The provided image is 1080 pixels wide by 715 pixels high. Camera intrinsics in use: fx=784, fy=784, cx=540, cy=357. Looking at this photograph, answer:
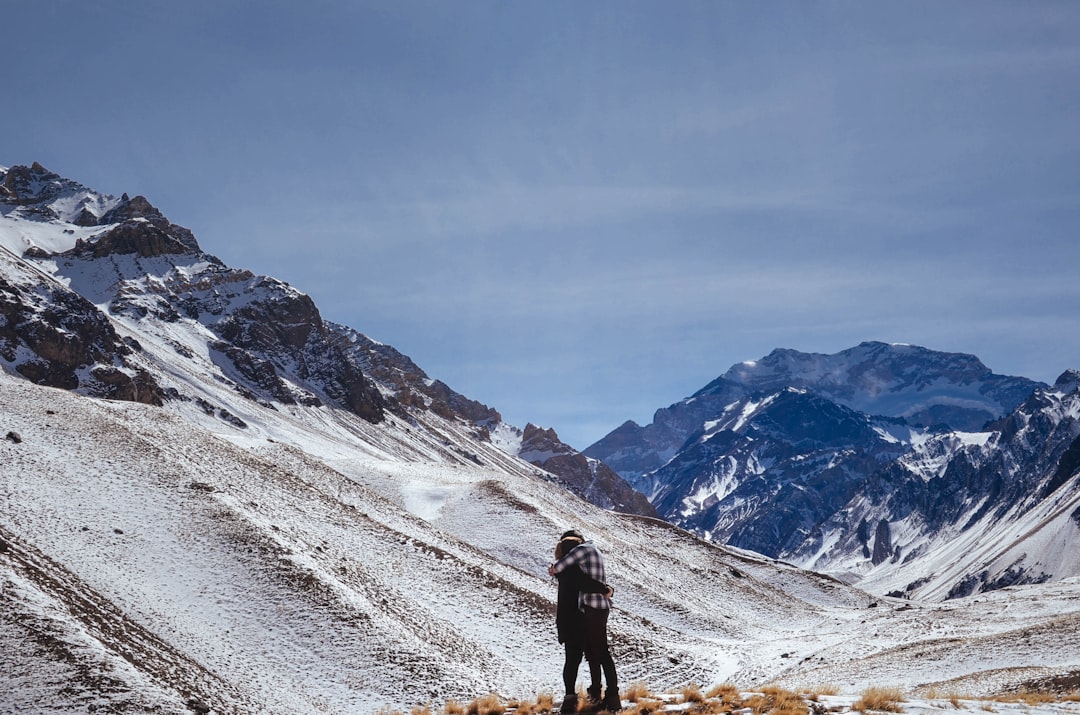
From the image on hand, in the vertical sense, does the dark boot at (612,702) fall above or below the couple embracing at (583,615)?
below

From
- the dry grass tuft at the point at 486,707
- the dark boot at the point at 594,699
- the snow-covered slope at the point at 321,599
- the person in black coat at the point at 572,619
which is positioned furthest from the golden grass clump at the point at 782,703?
the snow-covered slope at the point at 321,599

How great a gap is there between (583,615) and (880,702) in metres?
5.34

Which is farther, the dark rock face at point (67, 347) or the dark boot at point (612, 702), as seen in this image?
the dark rock face at point (67, 347)

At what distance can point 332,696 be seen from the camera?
25.3 m

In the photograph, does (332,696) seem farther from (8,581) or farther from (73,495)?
(73,495)

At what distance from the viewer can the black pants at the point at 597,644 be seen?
44.4 feet

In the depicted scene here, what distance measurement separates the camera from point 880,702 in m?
13.6

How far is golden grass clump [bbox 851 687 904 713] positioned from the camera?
44.0ft

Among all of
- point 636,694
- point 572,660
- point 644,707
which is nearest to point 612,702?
point 644,707

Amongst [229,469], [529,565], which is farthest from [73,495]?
[529,565]

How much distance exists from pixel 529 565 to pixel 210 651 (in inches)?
1167

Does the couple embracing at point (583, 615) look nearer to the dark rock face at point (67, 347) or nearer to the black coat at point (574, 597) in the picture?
the black coat at point (574, 597)

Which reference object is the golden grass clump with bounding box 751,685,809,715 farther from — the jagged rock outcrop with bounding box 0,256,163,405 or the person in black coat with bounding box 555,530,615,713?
the jagged rock outcrop with bounding box 0,256,163,405

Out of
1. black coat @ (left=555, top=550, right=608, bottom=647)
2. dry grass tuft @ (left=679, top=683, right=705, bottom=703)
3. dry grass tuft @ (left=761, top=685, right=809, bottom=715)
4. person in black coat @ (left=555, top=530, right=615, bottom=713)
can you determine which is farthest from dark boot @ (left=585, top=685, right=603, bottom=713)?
dry grass tuft @ (left=761, top=685, right=809, bottom=715)
